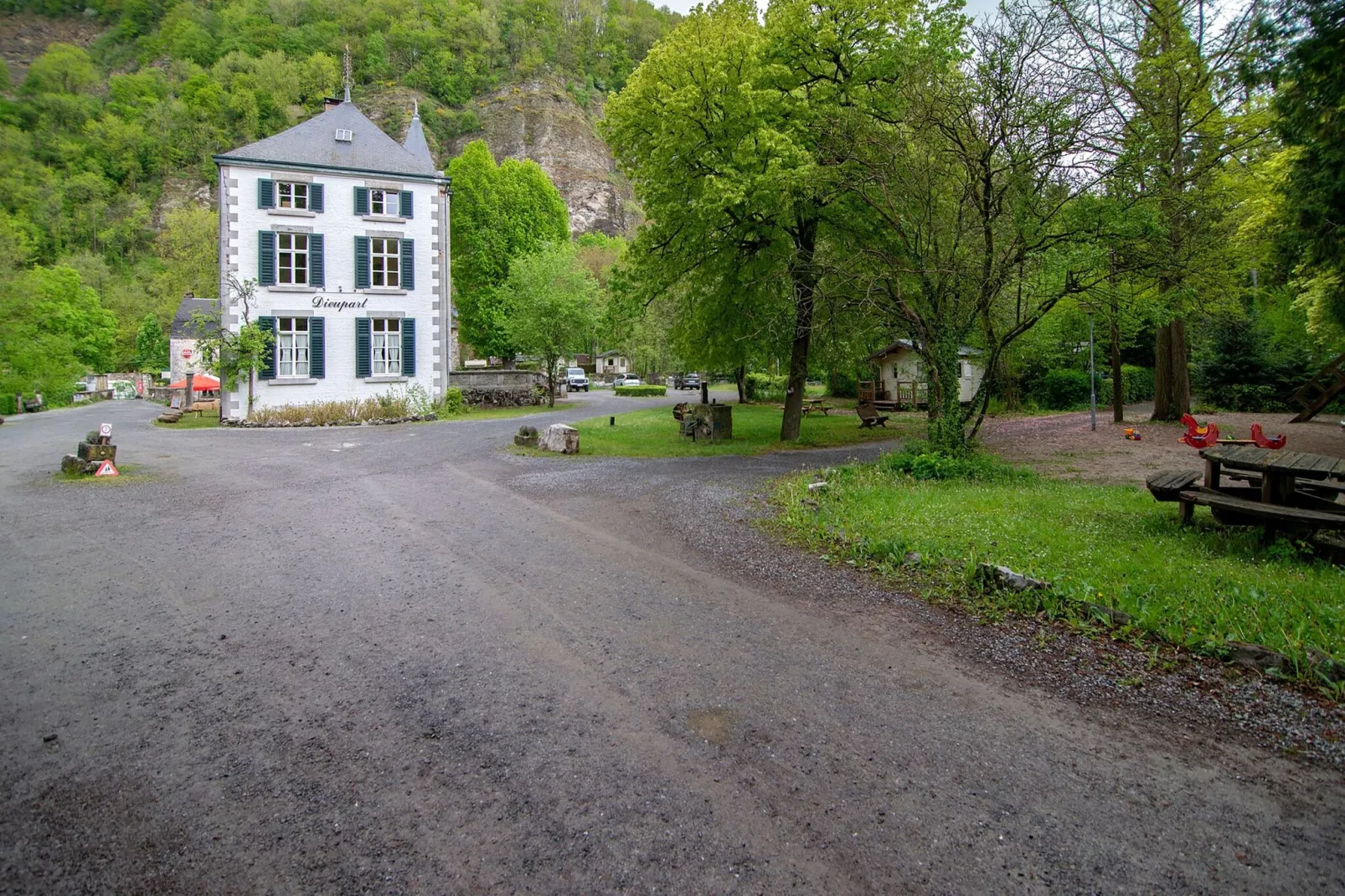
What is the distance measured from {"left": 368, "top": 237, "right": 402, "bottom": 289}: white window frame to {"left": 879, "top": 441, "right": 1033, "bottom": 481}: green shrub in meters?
22.5

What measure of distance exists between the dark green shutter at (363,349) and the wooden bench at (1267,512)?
26.5 metres

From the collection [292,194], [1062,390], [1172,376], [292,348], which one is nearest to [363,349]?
[292,348]

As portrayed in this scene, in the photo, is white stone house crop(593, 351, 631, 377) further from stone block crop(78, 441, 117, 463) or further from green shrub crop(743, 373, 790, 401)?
stone block crop(78, 441, 117, 463)

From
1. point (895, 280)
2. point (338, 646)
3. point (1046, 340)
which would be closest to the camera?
point (338, 646)

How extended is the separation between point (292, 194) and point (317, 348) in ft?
19.3

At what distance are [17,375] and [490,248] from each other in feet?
82.8

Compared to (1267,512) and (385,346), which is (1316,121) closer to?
(1267,512)

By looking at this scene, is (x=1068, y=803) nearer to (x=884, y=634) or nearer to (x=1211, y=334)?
(x=884, y=634)

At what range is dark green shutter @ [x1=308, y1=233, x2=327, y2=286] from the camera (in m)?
25.8

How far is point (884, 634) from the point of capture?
→ 16.8 feet

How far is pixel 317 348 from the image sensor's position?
25.9 meters

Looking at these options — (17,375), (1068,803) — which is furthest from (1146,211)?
(17,375)

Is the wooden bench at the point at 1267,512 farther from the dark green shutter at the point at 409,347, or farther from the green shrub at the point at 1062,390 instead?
the dark green shutter at the point at 409,347

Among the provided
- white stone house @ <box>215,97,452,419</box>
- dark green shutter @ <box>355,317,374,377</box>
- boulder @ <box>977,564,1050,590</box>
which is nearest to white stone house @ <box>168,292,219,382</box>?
white stone house @ <box>215,97,452,419</box>
